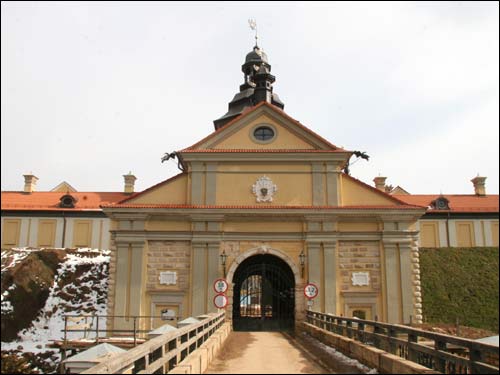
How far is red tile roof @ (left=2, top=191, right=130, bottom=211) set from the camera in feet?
154

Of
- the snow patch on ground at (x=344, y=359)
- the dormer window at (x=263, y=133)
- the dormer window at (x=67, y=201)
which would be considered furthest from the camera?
the dormer window at (x=67, y=201)

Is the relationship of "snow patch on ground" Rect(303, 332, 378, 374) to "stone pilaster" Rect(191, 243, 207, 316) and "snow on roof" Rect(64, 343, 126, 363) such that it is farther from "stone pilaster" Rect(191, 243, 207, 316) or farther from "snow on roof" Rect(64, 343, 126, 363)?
"stone pilaster" Rect(191, 243, 207, 316)

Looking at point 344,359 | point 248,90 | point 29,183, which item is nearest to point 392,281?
point 344,359

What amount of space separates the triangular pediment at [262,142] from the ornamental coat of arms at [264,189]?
5.22 feet

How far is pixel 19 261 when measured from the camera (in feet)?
97.3

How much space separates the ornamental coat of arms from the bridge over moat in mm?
7902

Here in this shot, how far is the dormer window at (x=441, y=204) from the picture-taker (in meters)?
45.5

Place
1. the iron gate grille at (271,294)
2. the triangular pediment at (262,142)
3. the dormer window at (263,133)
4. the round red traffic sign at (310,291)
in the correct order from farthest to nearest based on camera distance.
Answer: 1. the dormer window at (263,133)
2. the triangular pediment at (262,142)
3. the iron gate grille at (271,294)
4. the round red traffic sign at (310,291)

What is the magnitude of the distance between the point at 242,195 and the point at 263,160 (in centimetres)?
190

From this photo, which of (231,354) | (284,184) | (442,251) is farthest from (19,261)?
(442,251)

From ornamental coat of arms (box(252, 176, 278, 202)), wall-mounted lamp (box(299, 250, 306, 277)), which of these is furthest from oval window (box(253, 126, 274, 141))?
wall-mounted lamp (box(299, 250, 306, 277))

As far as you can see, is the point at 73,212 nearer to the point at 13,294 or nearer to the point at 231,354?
the point at 13,294

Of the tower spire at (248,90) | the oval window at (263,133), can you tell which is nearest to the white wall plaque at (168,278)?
the oval window at (263,133)

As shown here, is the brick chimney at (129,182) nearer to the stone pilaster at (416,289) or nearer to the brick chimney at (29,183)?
the brick chimney at (29,183)
